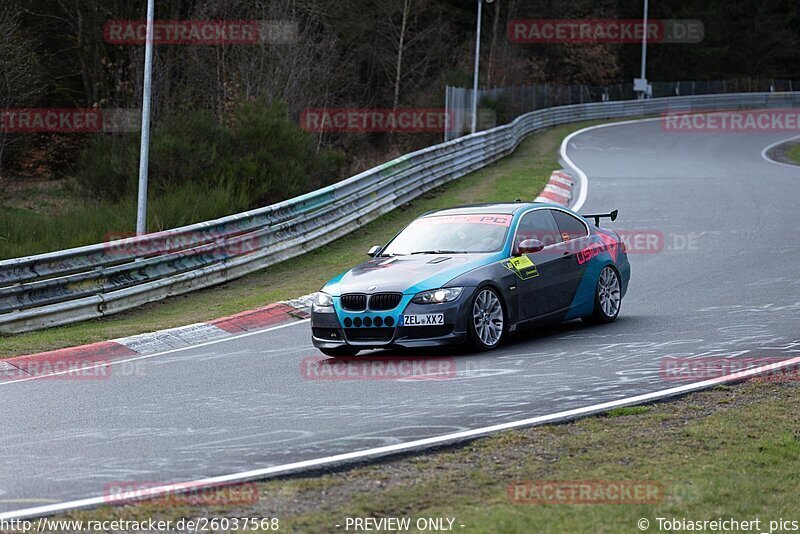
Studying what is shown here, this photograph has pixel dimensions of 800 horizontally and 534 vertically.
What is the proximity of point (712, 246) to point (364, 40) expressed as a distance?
4207cm

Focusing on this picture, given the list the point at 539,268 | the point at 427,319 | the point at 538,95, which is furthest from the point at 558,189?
the point at 538,95

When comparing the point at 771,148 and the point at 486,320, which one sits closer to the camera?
the point at 486,320

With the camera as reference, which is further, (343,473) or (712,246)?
(712,246)

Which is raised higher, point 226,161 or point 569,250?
point 226,161

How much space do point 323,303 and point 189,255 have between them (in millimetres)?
6399

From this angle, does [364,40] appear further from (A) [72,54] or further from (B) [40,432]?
(B) [40,432]

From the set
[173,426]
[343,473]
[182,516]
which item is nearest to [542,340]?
[173,426]

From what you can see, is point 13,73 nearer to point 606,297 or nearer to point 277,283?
point 277,283

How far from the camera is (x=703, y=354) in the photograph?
10781 mm

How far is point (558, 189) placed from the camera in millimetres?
26391

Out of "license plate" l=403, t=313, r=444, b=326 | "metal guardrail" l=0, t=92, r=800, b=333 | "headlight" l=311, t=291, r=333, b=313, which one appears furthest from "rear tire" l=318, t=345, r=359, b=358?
"metal guardrail" l=0, t=92, r=800, b=333

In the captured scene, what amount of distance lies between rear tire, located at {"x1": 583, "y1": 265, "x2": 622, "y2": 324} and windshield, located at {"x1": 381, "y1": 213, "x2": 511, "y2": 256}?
4.61 ft

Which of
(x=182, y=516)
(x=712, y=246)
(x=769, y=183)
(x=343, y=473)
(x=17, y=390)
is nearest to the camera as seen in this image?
(x=182, y=516)

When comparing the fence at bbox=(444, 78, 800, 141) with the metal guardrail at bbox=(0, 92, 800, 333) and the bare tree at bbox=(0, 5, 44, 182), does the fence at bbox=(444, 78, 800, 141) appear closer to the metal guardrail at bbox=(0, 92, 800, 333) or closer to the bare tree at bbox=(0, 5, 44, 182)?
the metal guardrail at bbox=(0, 92, 800, 333)
